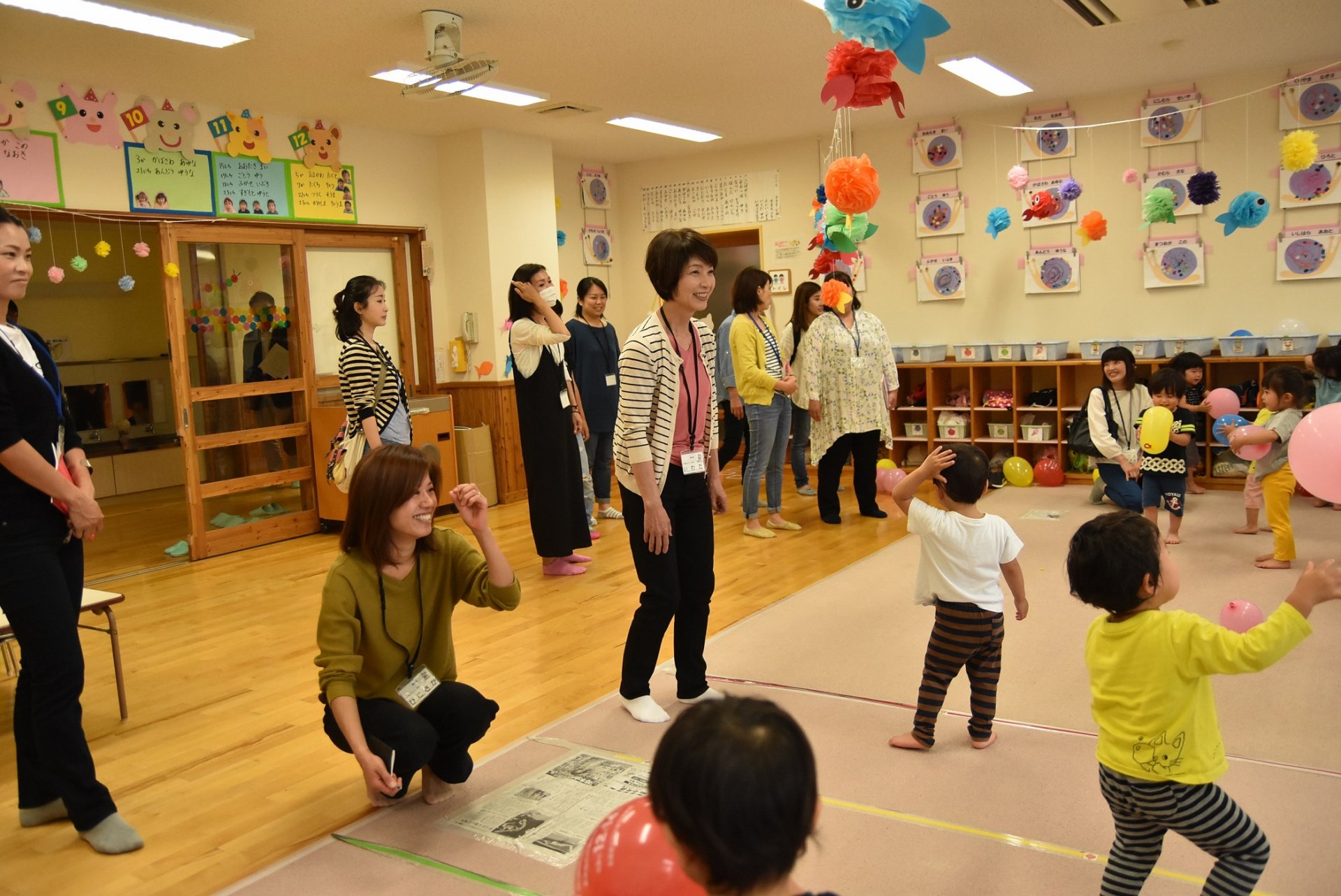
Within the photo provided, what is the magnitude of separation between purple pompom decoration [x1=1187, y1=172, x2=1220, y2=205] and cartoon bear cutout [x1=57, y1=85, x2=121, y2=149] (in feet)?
21.0

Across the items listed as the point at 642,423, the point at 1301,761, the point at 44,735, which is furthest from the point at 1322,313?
the point at 44,735

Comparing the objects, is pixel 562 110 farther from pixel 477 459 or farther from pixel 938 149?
pixel 938 149

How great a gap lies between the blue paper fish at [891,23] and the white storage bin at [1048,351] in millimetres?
4626

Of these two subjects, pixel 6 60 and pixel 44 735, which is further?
pixel 6 60

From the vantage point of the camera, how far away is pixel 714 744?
3.48 ft

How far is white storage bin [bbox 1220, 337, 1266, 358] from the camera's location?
6.76 m

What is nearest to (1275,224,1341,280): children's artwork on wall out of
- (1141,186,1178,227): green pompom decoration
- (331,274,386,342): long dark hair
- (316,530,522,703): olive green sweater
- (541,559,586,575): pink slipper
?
(1141,186,1178,227): green pompom decoration

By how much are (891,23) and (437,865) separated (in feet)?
9.13

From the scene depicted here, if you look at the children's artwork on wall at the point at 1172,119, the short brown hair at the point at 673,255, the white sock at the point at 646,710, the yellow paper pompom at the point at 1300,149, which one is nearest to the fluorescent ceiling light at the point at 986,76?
the children's artwork on wall at the point at 1172,119

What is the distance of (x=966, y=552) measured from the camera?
2748 millimetres

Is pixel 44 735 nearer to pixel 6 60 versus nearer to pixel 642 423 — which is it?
pixel 642 423

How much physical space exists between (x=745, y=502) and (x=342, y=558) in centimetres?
377

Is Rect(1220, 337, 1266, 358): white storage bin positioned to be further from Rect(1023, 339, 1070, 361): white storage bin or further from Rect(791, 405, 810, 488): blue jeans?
Rect(791, 405, 810, 488): blue jeans

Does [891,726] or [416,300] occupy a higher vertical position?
[416,300]
